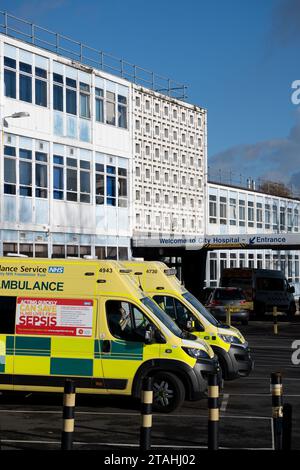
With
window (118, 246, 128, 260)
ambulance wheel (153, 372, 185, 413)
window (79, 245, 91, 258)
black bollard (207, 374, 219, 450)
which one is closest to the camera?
black bollard (207, 374, 219, 450)

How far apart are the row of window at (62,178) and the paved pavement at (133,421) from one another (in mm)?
21009

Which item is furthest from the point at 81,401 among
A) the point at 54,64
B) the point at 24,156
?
the point at 54,64

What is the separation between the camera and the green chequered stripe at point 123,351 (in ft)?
50.1

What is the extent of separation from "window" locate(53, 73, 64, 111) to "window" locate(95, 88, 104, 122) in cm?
299

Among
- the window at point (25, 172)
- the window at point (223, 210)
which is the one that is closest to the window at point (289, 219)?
the window at point (223, 210)

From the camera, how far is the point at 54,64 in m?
40.6

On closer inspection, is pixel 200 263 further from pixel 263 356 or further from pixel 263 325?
pixel 263 356

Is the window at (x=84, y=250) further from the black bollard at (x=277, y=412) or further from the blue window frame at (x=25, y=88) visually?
the black bollard at (x=277, y=412)

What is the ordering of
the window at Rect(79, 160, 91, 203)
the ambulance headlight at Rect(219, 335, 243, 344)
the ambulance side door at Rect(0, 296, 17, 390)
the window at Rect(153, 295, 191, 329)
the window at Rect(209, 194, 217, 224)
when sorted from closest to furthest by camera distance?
the ambulance side door at Rect(0, 296, 17, 390) < the ambulance headlight at Rect(219, 335, 243, 344) < the window at Rect(153, 295, 191, 329) < the window at Rect(79, 160, 91, 203) < the window at Rect(209, 194, 217, 224)

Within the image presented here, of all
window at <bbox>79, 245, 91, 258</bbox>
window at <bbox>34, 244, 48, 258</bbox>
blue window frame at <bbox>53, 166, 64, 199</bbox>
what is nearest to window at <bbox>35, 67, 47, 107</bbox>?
blue window frame at <bbox>53, 166, 64, 199</bbox>

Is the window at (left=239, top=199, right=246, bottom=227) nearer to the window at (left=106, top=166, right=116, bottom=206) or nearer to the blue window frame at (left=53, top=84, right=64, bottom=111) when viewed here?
the window at (left=106, top=166, right=116, bottom=206)

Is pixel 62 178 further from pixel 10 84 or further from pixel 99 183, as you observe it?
pixel 10 84

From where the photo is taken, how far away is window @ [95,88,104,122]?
143ft

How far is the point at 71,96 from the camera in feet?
137
